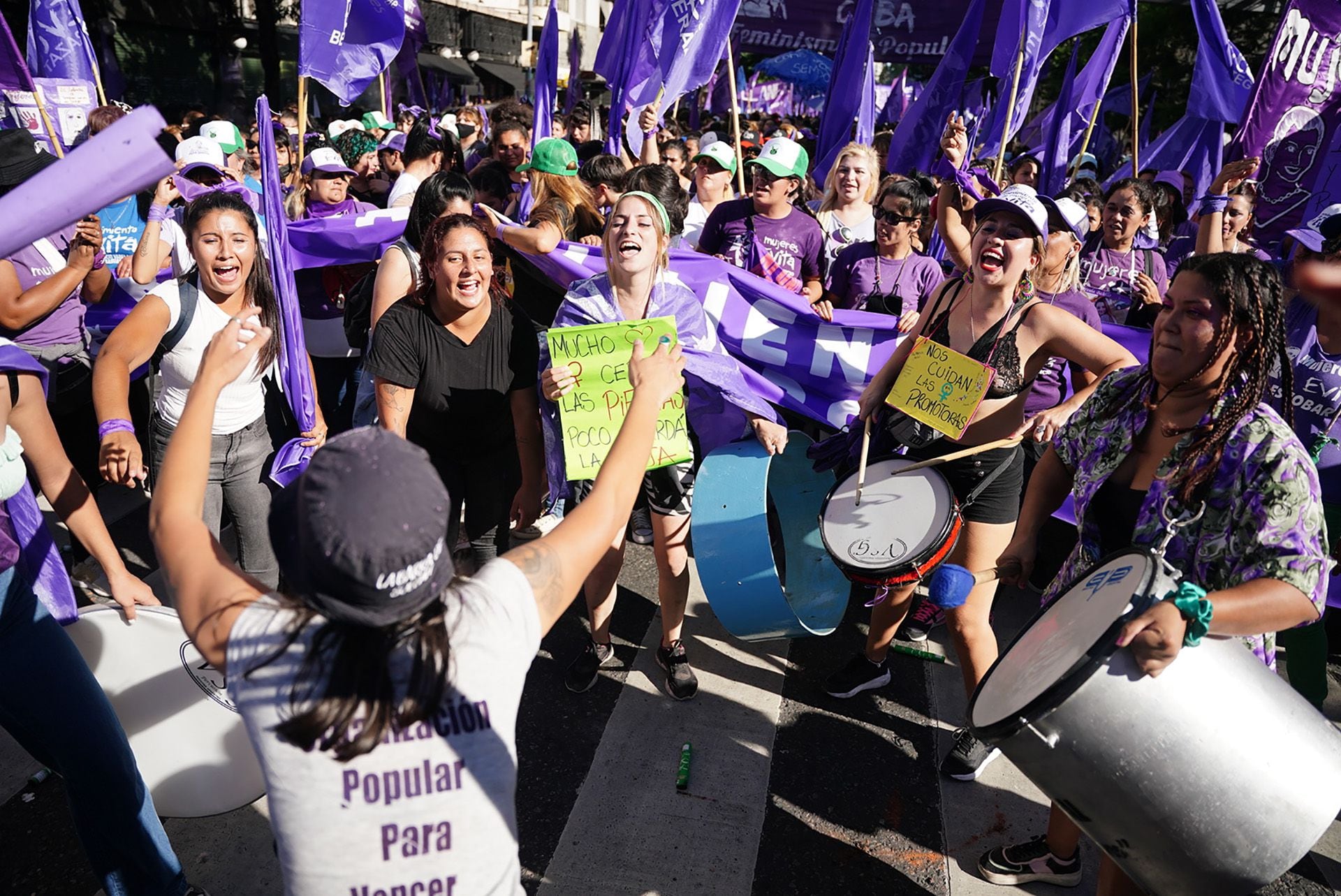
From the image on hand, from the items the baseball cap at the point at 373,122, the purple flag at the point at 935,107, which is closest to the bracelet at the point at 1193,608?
the purple flag at the point at 935,107

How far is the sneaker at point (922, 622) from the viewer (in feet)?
13.0

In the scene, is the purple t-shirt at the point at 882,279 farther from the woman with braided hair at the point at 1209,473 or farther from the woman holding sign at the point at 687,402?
the woman with braided hair at the point at 1209,473

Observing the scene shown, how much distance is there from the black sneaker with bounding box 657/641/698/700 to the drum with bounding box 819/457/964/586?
88cm

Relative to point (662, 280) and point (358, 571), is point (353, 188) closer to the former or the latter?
point (662, 280)

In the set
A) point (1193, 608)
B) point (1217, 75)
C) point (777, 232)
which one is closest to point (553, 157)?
point (777, 232)

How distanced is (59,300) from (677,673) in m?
2.86

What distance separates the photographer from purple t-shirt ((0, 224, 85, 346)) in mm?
3891

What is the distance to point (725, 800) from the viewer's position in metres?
2.97

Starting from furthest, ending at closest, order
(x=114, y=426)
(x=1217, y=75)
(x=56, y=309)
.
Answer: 1. (x=1217, y=75)
2. (x=56, y=309)
3. (x=114, y=426)

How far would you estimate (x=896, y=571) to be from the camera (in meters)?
2.76

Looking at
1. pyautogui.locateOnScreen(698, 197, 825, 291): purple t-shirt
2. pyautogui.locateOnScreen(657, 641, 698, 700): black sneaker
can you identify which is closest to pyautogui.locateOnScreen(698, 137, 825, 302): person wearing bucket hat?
pyautogui.locateOnScreen(698, 197, 825, 291): purple t-shirt

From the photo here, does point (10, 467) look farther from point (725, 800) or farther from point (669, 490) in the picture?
point (725, 800)

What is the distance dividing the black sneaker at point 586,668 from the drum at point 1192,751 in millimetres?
2023

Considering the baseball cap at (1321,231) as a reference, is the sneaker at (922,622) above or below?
below
